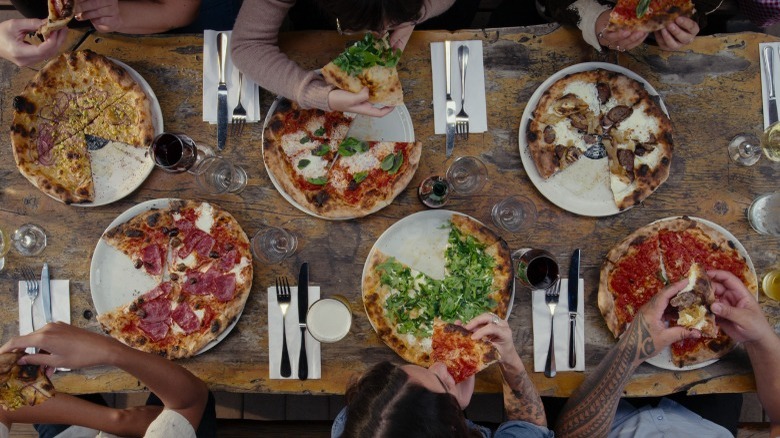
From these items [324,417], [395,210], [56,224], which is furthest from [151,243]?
[324,417]

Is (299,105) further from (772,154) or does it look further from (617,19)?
(772,154)

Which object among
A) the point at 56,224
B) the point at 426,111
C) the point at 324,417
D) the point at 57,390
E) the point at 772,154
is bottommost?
the point at 324,417

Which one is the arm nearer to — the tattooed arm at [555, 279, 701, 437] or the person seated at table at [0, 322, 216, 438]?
the person seated at table at [0, 322, 216, 438]

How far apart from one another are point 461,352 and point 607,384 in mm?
642

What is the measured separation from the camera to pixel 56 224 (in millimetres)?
2502

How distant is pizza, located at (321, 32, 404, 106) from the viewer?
Answer: 2.38m

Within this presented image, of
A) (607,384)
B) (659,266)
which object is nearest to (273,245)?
(607,384)

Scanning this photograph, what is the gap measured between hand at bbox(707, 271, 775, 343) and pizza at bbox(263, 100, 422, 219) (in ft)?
4.51

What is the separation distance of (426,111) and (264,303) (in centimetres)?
112

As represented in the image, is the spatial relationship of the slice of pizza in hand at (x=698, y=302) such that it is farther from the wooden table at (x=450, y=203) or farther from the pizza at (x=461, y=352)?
the pizza at (x=461, y=352)

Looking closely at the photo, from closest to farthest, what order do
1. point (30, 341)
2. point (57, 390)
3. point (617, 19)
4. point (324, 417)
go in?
point (30, 341) < point (617, 19) < point (57, 390) < point (324, 417)

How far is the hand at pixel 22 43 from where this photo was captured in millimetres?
2330

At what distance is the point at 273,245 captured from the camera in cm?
245

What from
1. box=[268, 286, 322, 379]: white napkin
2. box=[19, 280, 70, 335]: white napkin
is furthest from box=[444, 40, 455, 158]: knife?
box=[19, 280, 70, 335]: white napkin
